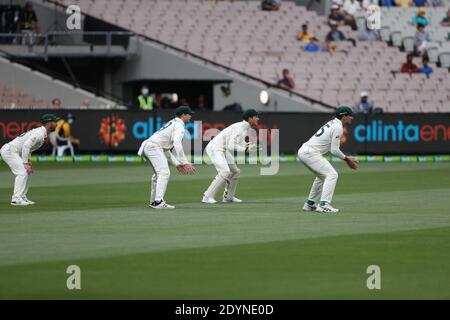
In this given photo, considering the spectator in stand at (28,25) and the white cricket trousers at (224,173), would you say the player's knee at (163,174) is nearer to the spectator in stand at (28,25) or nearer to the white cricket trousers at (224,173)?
the white cricket trousers at (224,173)

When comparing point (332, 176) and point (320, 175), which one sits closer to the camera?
point (332, 176)

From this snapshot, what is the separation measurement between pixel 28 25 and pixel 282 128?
403 inches

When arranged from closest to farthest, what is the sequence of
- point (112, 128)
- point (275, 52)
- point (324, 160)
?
point (324, 160), point (112, 128), point (275, 52)

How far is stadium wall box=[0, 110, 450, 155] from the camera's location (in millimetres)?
35812

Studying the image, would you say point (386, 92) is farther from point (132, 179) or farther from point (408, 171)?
point (132, 179)

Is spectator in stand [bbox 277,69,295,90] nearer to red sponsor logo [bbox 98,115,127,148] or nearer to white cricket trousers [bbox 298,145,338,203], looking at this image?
red sponsor logo [bbox 98,115,127,148]

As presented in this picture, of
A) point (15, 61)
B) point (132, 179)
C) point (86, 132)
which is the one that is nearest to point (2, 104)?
point (15, 61)

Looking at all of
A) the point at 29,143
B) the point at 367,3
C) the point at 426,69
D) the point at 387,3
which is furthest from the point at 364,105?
the point at 29,143

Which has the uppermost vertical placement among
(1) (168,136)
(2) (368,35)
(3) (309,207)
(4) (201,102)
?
(2) (368,35)

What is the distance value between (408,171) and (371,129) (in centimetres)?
588

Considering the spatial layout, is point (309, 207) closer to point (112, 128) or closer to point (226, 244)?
point (226, 244)

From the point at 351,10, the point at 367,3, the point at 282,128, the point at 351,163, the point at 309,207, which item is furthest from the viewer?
the point at 351,10

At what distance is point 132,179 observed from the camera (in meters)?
27.9

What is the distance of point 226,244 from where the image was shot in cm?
1473
